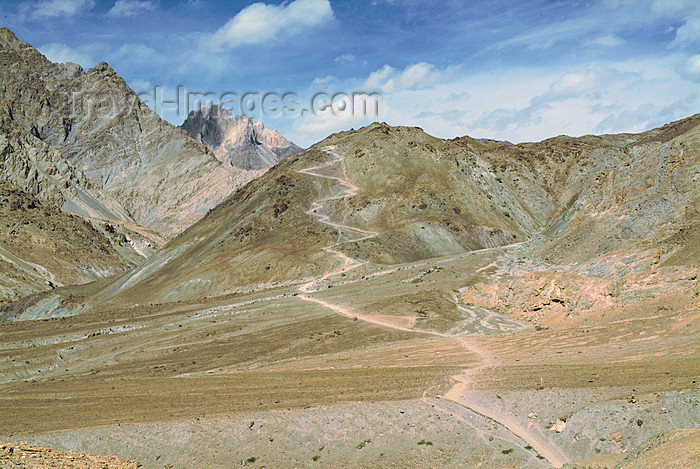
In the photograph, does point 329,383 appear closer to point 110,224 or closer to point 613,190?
point 613,190

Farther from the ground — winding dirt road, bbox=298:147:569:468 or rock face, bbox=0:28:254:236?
rock face, bbox=0:28:254:236

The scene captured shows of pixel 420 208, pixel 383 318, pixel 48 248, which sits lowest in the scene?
pixel 383 318

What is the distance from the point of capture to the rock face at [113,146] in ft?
580

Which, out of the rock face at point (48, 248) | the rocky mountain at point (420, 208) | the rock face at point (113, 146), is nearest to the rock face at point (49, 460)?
the rocky mountain at point (420, 208)

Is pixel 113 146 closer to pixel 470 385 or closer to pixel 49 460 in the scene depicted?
pixel 470 385

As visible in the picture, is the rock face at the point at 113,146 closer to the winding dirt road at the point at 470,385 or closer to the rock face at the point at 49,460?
the winding dirt road at the point at 470,385

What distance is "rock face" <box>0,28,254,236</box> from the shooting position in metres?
177

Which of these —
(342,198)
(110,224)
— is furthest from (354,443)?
(110,224)

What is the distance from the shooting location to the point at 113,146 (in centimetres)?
19238

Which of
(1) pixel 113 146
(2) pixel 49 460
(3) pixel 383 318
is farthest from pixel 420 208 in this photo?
(1) pixel 113 146

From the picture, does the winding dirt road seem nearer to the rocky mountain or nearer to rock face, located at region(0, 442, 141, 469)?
the rocky mountain

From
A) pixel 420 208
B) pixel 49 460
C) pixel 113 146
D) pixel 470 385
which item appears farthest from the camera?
pixel 113 146

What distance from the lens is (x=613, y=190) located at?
55.6 metres

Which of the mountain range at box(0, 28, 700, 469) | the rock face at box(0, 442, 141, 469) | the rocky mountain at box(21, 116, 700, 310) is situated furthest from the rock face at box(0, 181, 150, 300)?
the rock face at box(0, 442, 141, 469)
